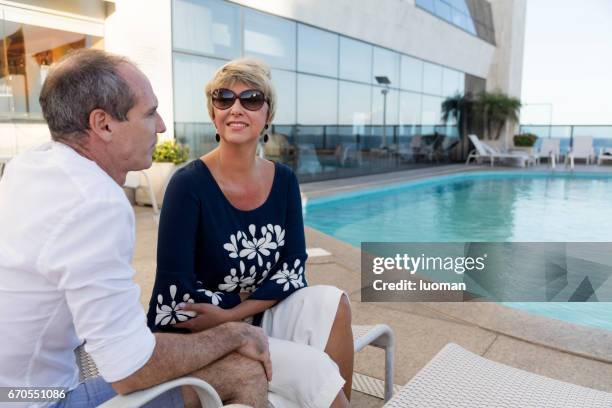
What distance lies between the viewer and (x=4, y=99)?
6035mm

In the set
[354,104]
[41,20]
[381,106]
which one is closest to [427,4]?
[381,106]

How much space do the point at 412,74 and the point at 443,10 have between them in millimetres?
2598

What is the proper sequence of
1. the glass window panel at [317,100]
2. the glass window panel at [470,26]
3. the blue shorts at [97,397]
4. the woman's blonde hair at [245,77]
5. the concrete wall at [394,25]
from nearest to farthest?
the blue shorts at [97,397], the woman's blonde hair at [245,77], the concrete wall at [394,25], the glass window panel at [317,100], the glass window panel at [470,26]

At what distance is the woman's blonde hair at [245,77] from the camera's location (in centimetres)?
171

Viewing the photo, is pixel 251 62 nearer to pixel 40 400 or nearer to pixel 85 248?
pixel 85 248

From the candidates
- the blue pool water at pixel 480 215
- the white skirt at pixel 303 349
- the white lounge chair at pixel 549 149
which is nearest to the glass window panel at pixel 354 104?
the blue pool water at pixel 480 215

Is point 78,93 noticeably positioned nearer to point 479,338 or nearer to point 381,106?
point 479,338

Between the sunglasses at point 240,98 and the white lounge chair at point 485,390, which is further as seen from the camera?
the sunglasses at point 240,98

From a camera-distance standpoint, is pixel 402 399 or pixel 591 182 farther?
pixel 591 182

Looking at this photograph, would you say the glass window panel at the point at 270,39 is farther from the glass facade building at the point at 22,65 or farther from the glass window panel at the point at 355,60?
the glass facade building at the point at 22,65

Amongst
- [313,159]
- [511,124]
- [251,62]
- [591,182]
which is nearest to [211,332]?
[251,62]

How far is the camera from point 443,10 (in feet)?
49.5

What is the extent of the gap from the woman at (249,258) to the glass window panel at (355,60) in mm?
10160

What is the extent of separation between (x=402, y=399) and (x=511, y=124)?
19994 millimetres
